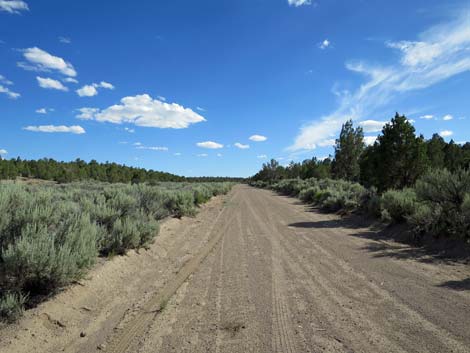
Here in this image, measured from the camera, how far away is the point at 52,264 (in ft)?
16.3

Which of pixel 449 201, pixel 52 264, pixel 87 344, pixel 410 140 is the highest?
pixel 410 140

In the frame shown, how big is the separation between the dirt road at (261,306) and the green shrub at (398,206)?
4.02 metres

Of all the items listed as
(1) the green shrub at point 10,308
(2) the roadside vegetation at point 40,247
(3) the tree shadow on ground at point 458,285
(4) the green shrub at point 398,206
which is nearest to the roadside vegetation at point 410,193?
(4) the green shrub at point 398,206

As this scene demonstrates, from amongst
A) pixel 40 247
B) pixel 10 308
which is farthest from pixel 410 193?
pixel 10 308

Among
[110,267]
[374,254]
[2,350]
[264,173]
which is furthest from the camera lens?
[264,173]

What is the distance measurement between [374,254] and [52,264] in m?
7.95

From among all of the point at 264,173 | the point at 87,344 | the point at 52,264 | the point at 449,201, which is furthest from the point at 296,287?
the point at 264,173

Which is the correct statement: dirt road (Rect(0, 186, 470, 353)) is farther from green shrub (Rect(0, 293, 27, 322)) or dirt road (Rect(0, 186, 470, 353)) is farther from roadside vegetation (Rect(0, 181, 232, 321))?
roadside vegetation (Rect(0, 181, 232, 321))

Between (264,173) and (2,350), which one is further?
(264,173)

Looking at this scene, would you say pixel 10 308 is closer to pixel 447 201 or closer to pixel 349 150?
pixel 447 201

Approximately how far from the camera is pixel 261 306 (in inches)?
215

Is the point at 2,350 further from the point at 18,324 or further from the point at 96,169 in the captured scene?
the point at 96,169

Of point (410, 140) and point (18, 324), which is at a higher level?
point (410, 140)

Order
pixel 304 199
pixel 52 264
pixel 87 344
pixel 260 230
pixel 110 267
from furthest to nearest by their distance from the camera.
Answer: pixel 304 199 → pixel 260 230 → pixel 110 267 → pixel 52 264 → pixel 87 344
